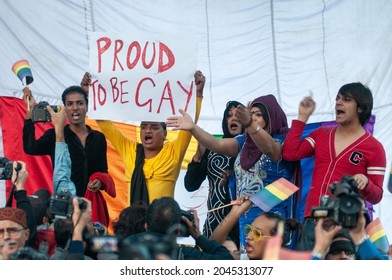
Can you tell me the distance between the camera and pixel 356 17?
33.4 ft

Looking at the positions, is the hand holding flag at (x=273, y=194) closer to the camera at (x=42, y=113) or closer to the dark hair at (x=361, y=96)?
the dark hair at (x=361, y=96)

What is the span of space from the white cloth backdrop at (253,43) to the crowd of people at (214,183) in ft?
6.59

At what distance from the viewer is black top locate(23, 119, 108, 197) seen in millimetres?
7699

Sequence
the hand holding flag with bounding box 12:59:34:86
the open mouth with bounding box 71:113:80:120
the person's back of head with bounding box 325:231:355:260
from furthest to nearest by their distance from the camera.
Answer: the hand holding flag with bounding box 12:59:34:86 < the open mouth with bounding box 71:113:80:120 < the person's back of head with bounding box 325:231:355:260

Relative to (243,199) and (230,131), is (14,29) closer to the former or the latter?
(230,131)

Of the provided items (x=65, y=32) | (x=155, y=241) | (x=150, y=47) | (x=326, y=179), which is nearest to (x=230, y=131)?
(x=150, y=47)

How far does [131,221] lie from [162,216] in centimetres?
37

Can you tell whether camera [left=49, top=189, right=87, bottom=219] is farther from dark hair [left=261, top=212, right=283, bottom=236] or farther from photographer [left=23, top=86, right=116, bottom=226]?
photographer [left=23, top=86, right=116, bottom=226]

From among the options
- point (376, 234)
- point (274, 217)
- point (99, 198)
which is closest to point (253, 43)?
point (99, 198)

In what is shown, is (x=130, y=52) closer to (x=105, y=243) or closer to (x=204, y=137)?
(x=204, y=137)

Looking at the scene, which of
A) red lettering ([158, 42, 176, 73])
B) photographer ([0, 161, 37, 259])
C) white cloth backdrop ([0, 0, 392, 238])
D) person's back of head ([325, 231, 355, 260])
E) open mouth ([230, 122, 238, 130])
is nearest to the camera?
person's back of head ([325, 231, 355, 260])

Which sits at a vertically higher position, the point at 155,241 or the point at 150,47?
the point at 150,47

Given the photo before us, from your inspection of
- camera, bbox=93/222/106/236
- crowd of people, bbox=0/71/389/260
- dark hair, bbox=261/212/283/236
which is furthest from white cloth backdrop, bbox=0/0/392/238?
dark hair, bbox=261/212/283/236
